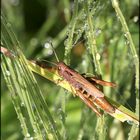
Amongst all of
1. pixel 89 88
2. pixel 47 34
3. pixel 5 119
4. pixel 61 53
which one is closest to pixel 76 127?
pixel 5 119

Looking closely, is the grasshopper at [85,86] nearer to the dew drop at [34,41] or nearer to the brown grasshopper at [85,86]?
the brown grasshopper at [85,86]

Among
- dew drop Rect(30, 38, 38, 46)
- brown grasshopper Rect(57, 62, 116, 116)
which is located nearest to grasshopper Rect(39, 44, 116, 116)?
brown grasshopper Rect(57, 62, 116, 116)

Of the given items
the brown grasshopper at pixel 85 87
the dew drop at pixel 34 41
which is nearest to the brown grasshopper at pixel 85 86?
the brown grasshopper at pixel 85 87

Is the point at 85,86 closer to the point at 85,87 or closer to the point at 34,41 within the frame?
the point at 85,87

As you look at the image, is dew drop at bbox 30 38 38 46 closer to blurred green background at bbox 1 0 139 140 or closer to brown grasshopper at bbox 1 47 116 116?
blurred green background at bbox 1 0 139 140

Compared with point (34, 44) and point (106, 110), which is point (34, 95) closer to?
point (106, 110)
